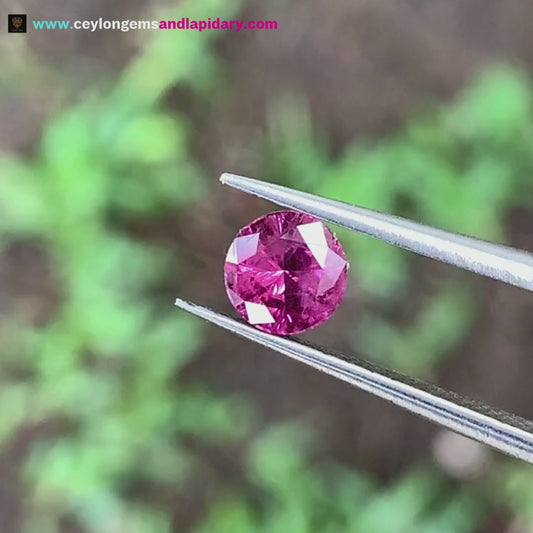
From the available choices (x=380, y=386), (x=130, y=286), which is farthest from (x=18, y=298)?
(x=380, y=386)

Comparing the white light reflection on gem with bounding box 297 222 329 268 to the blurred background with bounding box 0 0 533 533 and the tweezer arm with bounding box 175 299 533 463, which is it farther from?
the blurred background with bounding box 0 0 533 533

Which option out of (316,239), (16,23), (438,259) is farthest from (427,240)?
(16,23)

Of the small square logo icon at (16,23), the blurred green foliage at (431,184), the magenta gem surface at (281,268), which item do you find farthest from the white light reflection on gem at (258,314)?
the small square logo icon at (16,23)

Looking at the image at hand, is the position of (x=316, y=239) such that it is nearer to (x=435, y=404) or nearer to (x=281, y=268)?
(x=281, y=268)

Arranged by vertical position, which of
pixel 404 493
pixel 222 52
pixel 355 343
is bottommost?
pixel 404 493

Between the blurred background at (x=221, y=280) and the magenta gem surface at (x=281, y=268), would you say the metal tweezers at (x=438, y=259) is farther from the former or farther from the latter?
the blurred background at (x=221, y=280)

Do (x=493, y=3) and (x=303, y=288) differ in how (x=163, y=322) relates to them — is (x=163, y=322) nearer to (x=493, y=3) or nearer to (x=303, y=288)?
(x=303, y=288)
